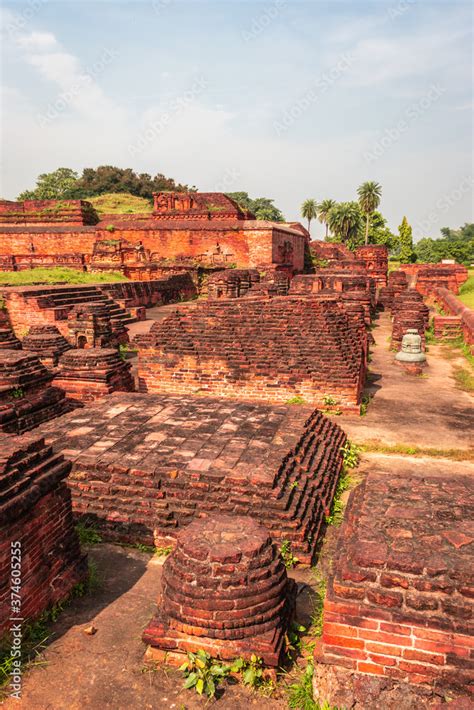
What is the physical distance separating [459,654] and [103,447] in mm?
3870

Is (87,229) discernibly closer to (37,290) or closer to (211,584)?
(37,290)

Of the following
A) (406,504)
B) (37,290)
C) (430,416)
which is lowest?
(430,416)

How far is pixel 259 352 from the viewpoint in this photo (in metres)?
8.70

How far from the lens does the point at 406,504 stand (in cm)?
327

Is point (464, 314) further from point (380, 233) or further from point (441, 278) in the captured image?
point (380, 233)

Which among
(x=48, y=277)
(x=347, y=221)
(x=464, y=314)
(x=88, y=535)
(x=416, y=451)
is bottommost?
(x=416, y=451)

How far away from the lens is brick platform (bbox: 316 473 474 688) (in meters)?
2.41

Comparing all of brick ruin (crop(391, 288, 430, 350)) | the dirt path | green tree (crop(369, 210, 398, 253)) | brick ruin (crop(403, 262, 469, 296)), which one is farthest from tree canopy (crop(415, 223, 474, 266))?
the dirt path

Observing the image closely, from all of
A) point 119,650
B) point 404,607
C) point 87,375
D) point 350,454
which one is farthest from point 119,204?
point 404,607

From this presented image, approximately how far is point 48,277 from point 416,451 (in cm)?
1671

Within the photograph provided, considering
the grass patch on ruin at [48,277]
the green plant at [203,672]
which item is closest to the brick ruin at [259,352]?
the green plant at [203,672]

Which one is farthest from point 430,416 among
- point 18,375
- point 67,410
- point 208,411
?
point 18,375

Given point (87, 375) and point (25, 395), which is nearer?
point (25, 395)

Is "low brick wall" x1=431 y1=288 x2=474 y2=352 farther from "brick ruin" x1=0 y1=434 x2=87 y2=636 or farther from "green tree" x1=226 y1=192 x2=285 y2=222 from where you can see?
"green tree" x1=226 y1=192 x2=285 y2=222
